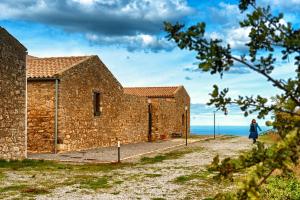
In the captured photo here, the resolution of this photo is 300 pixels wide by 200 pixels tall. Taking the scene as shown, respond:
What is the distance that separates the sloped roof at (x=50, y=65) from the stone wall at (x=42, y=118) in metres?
0.52

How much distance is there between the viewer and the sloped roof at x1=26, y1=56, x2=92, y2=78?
66.7 ft

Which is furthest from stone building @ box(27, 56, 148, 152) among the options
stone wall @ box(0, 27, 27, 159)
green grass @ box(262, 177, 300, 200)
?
green grass @ box(262, 177, 300, 200)

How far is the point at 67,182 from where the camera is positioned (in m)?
11.2

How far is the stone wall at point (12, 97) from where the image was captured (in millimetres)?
15648

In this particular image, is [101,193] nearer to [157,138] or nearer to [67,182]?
[67,182]

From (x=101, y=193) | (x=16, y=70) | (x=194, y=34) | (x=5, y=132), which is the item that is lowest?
(x=101, y=193)

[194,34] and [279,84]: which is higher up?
[194,34]

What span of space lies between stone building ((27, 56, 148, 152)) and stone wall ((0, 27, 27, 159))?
2999 millimetres

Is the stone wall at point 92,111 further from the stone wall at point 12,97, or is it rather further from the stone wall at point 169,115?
the stone wall at point 169,115

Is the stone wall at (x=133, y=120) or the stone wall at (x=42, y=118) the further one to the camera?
the stone wall at (x=133, y=120)

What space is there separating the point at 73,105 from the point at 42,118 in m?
1.72

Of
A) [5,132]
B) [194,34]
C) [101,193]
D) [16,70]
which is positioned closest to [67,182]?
[101,193]

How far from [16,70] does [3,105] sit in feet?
5.08

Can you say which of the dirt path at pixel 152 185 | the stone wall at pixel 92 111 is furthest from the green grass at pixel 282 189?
the stone wall at pixel 92 111
